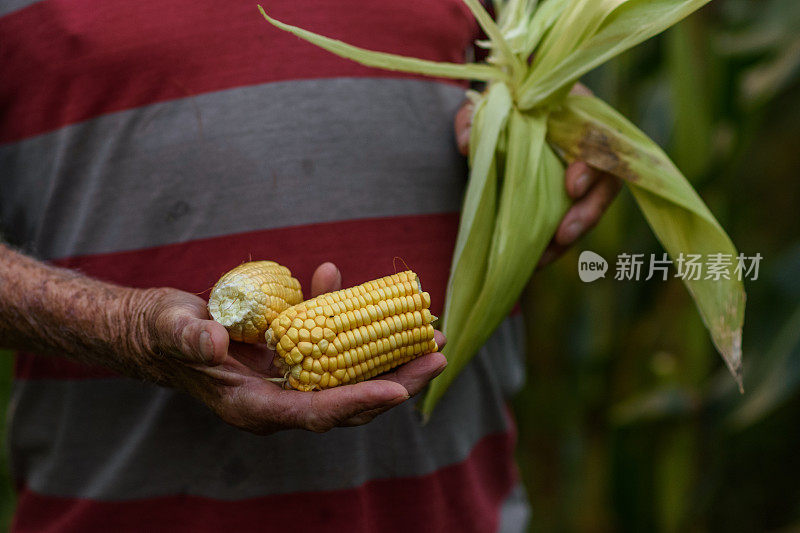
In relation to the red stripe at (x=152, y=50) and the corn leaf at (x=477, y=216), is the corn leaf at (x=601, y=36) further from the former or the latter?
the red stripe at (x=152, y=50)

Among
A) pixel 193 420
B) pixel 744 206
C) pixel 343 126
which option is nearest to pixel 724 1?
pixel 744 206

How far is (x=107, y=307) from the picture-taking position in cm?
77

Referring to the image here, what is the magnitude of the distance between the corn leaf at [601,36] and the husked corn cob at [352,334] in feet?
1.21

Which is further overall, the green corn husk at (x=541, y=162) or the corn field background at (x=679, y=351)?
the corn field background at (x=679, y=351)

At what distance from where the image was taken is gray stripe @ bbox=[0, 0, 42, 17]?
0.87 metres

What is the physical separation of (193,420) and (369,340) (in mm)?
338

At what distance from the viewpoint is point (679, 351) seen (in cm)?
176

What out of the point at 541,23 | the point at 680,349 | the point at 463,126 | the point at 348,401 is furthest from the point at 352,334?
the point at 680,349

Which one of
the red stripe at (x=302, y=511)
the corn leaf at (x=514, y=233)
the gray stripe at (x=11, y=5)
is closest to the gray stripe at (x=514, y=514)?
the red stripe at (x=302, y=511)

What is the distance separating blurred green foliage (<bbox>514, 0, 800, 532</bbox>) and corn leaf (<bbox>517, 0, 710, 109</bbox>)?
0.75 meters

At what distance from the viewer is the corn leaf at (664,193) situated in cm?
91

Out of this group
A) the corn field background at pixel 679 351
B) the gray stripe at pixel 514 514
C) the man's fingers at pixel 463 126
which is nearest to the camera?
the man's fingers at pixel 463 126

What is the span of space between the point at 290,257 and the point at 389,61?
274 mm

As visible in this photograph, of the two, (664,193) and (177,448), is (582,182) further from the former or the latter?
(177,448)
